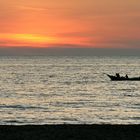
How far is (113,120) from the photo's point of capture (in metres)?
32.5

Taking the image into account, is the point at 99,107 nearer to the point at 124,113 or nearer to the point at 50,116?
the point at 124,113

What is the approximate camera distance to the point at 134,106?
43688mm
